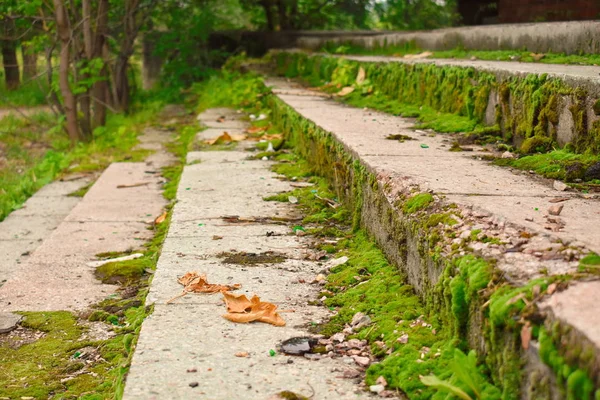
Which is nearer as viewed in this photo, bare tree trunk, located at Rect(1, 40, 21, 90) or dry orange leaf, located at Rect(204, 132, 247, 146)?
dry orange leaf, located at Rect(204, 132, 247, 146)

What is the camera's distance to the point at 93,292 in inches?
113

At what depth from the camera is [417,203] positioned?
2.11 meters

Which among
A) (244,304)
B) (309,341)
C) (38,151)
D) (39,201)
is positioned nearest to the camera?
(309,341)

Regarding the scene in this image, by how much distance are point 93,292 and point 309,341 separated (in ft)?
4.27

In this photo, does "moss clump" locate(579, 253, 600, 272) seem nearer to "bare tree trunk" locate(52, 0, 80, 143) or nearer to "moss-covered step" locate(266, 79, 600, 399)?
"moss-covered step" locate(266, 79, 600, 399)

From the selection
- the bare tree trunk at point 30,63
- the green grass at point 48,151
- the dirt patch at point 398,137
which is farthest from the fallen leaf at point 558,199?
the bare tree trunk at point 30,63

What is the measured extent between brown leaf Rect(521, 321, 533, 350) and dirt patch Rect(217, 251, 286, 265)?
1.26 meters

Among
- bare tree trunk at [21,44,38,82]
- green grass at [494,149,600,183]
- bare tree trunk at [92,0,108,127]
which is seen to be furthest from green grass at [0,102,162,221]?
green grass at [494,149,600,183]

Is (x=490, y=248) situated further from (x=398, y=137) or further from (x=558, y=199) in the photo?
(x=398, y=137)

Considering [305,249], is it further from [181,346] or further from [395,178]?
[181,346]

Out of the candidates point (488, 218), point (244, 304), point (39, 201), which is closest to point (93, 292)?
point (244, 304)

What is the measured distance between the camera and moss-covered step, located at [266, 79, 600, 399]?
1.26 m

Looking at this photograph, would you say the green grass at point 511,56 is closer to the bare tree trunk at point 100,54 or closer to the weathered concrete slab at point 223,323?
the weathered concrete slab at point 223,323

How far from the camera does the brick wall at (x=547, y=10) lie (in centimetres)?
750
